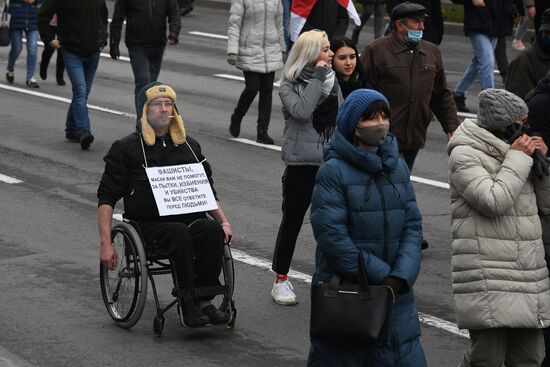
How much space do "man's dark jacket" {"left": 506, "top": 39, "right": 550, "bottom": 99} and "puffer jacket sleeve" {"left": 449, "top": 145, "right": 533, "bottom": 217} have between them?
112 inches

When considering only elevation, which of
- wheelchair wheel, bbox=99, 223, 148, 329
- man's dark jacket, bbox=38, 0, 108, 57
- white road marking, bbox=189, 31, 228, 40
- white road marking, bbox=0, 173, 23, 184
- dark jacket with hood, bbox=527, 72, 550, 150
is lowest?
white road marking, bbox=189, 31, 228, 40

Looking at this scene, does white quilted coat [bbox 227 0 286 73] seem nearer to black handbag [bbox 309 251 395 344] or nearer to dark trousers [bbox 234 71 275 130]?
dark trousers [bbox 234 71 275 130]

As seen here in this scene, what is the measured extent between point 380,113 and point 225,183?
261 inches

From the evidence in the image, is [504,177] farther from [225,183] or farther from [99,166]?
[99,166]

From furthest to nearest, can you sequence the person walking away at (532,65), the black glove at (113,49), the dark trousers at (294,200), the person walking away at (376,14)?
the person walking away at (376,14) < the black glove at (113,49) < the person walking away at (532,65) < the dark trousers at (294,200)

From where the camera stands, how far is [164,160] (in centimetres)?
841

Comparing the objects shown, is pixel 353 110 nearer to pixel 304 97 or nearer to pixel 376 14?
pixel 304 97

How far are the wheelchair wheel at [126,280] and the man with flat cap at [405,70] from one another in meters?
2.20

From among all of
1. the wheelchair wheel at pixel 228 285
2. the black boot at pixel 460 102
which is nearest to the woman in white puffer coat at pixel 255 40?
the black boot at pixel 460 102

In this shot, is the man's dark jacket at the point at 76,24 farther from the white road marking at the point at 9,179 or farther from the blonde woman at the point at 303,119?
the blonde woman at the point at 303,119

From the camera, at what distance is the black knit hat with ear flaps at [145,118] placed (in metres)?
8.36

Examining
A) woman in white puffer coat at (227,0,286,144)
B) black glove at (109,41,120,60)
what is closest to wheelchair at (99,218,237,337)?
woman in white puffer coat at (227,0,286,144)

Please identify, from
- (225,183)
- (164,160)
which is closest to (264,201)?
(225,183)

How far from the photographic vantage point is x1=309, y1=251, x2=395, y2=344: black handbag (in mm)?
6125
